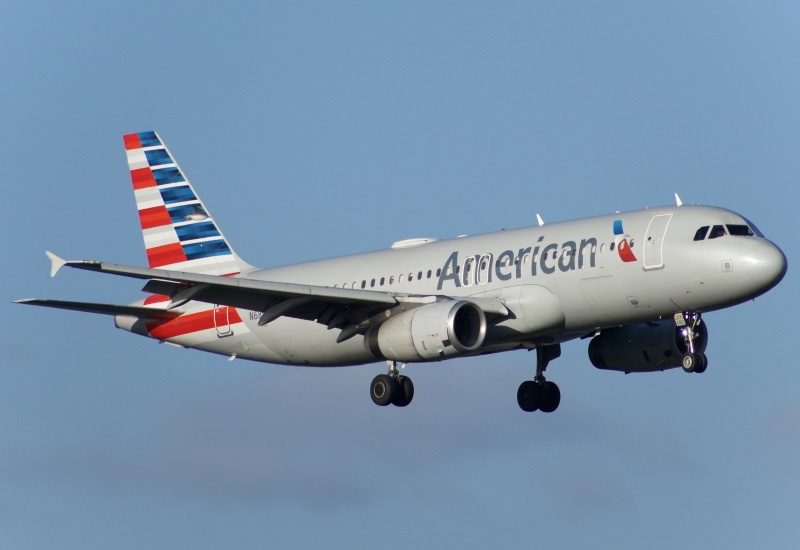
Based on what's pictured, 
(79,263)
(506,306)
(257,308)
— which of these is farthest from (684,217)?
(79,263)

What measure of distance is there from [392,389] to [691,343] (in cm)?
1025

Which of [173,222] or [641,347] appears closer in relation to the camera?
[641,347]

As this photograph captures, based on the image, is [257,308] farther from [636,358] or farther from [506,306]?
[636,358]

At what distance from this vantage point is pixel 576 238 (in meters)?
49.4

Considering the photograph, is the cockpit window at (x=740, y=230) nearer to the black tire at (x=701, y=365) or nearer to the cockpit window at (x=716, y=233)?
the cockpit window at (x=716, y=233)

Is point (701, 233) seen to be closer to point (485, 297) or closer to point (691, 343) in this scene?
point (691, 343)

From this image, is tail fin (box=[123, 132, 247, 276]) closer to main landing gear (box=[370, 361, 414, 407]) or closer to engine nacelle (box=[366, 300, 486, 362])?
main landing gear (box=[370, 361, 414, 407])

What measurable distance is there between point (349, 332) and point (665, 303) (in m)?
11.2

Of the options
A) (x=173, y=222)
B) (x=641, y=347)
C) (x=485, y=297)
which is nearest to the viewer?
(x=485, y=297)

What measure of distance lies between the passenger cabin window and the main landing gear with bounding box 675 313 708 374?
3.16 meters

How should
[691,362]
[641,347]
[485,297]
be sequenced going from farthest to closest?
[641,347], [485,297], [691,362]

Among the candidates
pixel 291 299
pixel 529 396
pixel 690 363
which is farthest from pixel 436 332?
pixel 529 396

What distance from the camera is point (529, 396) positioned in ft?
185

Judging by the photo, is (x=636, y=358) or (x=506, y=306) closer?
(x=506, y=306)
